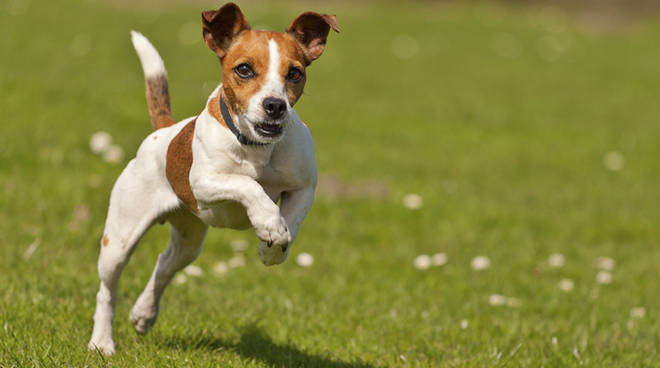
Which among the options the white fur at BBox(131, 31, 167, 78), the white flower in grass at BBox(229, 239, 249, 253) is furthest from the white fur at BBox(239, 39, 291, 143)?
the white flower in grass at BBox(229, 239, 249, 253)

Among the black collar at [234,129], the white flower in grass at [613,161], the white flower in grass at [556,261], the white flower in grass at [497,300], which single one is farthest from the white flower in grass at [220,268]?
the white flower in grass at [613,161]

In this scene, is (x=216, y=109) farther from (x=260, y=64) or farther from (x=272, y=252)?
(x=272, y=252)

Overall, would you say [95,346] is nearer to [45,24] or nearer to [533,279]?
[533,279]

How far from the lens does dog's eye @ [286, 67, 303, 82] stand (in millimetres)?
3816

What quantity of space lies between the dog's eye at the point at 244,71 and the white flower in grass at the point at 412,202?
475cm

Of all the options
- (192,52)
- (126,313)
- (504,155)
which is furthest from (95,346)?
(192,52)

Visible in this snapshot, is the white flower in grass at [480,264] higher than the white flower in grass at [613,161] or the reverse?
higher

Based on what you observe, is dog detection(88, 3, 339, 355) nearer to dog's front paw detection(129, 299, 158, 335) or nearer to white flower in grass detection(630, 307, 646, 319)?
dog's front paw detection(129, 299, 158, 335)

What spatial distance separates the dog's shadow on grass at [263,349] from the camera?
4.61 meters

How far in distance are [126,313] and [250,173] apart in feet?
6.04

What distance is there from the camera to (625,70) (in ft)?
56.5

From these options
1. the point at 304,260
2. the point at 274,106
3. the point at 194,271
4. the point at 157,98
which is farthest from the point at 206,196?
the point at 304,260

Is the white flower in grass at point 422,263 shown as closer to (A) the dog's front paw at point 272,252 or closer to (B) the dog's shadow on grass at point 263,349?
(B) the dog's shadow on grass at point 263,349

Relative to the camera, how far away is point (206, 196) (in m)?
3.95
